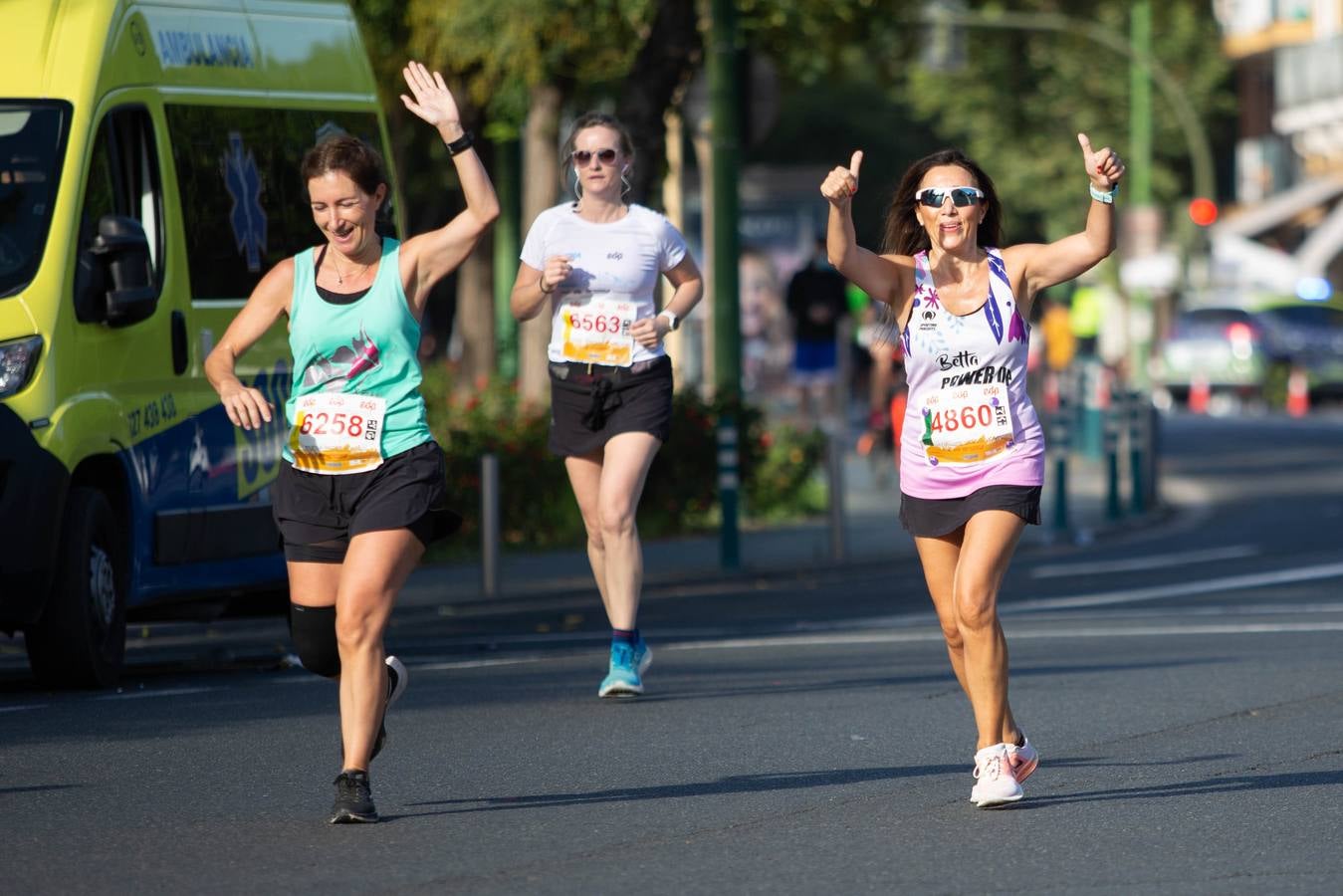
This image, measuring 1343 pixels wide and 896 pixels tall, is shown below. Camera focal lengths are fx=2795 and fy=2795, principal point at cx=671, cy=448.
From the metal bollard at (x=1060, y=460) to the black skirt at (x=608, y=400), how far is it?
1045 cm

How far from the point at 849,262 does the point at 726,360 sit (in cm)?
1276

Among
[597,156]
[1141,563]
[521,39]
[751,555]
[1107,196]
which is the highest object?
[521,39]

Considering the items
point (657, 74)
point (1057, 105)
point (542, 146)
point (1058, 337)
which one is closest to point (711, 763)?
point (657, 74)

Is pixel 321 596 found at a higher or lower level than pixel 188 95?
lower

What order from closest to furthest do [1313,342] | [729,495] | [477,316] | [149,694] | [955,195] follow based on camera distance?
[955,195]
[149,694]
[729,495]
[477,316]
[1313,342]

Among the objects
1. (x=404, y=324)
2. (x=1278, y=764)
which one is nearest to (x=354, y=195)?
(x=404, y=324)

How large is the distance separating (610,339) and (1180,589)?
6.65 meters

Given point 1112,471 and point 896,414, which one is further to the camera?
point 896,414

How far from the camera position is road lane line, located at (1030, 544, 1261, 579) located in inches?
693

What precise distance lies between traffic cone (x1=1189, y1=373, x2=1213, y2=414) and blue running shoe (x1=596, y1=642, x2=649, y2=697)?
3604cm

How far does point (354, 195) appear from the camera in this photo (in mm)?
7395

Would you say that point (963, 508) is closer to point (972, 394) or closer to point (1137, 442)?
point (972, 394)

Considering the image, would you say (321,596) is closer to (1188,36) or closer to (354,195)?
(354,195)

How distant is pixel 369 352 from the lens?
7449 millimetres
